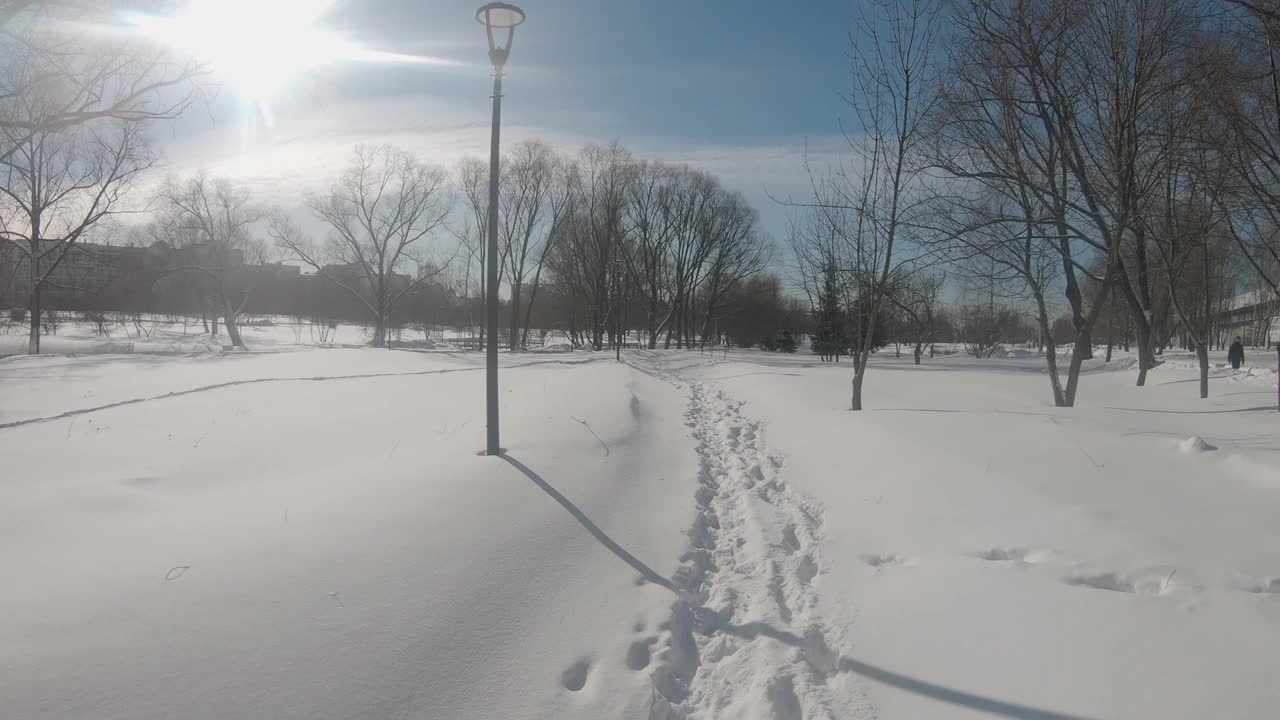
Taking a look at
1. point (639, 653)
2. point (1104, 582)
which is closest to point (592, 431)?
point (639, 653)

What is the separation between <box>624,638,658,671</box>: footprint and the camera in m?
2.96

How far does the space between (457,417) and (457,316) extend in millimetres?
57257

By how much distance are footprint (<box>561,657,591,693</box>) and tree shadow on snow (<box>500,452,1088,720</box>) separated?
804 millimetres

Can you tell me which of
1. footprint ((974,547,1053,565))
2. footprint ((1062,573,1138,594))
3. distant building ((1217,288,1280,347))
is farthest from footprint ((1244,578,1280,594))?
distant building ((1217,288,1280,347))

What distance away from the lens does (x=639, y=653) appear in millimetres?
3045

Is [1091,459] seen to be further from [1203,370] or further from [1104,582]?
[1203,370]

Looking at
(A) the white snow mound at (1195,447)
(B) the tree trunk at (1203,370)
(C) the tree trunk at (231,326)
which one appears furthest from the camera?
(C) the tree trunk at (231,326)

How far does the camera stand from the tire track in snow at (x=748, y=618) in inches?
108

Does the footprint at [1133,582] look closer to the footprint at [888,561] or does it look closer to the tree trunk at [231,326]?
the footprint at [888,561]

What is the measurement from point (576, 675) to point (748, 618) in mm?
1145

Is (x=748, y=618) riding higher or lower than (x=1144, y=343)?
lower

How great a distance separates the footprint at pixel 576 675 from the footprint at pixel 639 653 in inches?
8.2

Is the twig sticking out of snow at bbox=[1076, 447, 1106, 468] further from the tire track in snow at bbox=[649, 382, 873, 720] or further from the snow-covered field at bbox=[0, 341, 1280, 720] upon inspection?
the tire track in snow at bbox=[649, 382, 873, 720]

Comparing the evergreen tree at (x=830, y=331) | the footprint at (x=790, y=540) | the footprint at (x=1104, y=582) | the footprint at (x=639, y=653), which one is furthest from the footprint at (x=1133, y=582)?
the evergreen tree at (x=830, y=331)
